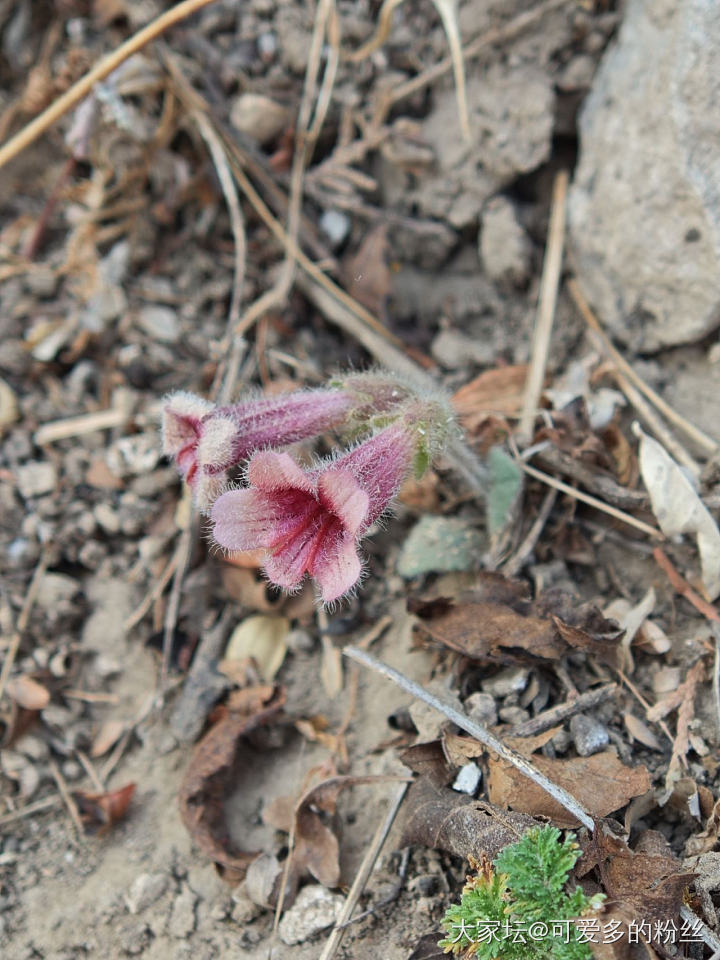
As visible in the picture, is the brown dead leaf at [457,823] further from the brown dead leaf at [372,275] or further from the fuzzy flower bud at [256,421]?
the brown dead leaf at [372,275]

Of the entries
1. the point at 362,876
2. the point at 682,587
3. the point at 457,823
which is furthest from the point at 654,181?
the point at 362,876

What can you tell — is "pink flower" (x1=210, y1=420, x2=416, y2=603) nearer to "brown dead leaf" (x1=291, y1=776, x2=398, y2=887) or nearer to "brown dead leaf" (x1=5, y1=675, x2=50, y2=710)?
"brown dead leaf" (x1=291, y1=776, x2=398, y2=887)

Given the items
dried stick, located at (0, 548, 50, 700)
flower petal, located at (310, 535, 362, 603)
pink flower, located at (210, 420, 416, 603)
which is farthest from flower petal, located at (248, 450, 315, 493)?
dried stick, located at (0, 548, 50, 700)

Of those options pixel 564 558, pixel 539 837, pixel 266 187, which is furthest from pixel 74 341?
pixel 539 837

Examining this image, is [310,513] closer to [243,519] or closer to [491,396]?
[243,519]

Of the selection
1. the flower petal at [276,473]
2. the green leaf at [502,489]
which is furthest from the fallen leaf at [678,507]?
the flower petal at [276,473]
